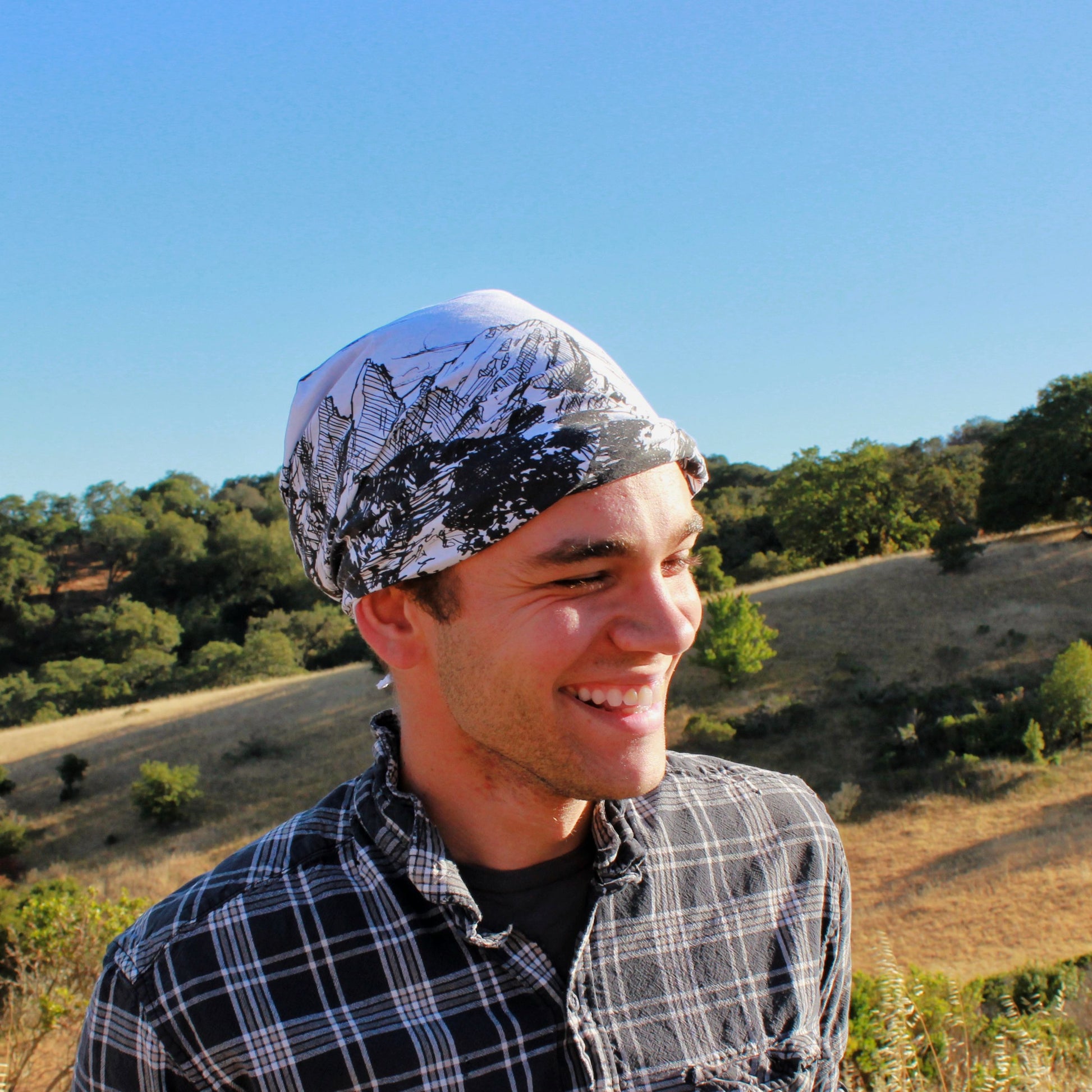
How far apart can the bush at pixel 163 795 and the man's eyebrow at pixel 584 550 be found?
23.1 metres

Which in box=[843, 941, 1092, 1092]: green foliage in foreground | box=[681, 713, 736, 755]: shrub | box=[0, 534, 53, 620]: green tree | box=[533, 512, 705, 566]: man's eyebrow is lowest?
box=[681, 713, 736, 755]: shrub

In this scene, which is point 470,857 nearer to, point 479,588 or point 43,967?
point 479,588

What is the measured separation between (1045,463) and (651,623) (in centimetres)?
3575

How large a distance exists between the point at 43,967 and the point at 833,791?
15.8 metres

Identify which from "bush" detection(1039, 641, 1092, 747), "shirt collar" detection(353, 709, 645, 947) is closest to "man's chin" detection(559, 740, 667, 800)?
"shirt collar" detection(353, 709, 645, 947)

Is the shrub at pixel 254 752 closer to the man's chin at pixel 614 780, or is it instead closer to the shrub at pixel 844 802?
the shrub at pixel 844 802

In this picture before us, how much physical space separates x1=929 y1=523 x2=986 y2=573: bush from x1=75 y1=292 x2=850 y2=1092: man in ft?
99.0

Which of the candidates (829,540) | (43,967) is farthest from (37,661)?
(43,967)

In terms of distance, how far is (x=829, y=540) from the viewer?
43.6 meters

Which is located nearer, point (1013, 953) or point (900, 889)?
point (1013, 953)

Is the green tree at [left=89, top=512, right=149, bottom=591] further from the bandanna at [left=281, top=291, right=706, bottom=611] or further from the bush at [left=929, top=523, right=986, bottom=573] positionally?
the bandanna at [left=281, top=291, right=706, bottom=611]

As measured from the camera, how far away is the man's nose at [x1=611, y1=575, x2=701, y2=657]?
158 centimetres

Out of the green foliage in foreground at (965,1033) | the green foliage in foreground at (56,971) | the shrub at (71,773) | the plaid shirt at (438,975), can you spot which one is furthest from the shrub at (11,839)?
the plaid shirt at (438,975)

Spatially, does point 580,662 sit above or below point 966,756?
above
